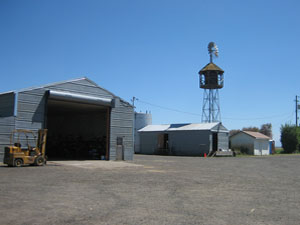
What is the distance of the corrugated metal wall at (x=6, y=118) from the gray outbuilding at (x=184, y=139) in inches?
1022

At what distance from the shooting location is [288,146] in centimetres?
5888

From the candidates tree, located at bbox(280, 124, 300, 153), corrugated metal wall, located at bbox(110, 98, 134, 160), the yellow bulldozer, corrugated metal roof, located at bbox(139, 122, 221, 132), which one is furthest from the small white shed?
the yellow bulldozer

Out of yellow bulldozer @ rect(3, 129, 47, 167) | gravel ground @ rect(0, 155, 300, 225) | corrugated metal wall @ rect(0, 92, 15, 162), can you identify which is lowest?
gravel ground @ rect(0, 155, 300, 225)

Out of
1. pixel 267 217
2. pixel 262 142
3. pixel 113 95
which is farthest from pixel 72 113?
pixel 262 142

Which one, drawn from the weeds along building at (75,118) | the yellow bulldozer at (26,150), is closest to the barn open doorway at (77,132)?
the weeds along building at (75,118)

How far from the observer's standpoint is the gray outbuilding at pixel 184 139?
41750 millimetres

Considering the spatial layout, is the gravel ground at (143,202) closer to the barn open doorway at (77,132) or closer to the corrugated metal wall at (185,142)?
the barn open doorway at (77,132)

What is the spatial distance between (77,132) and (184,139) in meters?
16.0

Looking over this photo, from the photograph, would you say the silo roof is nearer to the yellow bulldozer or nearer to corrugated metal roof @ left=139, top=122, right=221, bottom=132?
corrugated metal roof @ left=139, top=122, right=221, bottom=132

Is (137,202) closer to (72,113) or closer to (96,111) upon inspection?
(96,111)

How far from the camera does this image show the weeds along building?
21.4m

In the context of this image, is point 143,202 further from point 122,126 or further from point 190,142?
point 190,142

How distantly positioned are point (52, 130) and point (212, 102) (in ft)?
Answer: 77.6

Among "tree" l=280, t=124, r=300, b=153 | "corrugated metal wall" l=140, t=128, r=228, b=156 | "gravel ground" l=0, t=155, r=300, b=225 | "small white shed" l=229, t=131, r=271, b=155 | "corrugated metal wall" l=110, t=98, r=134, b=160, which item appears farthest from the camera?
"tree" l=280, t=124, r=300, b=153
